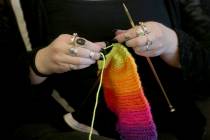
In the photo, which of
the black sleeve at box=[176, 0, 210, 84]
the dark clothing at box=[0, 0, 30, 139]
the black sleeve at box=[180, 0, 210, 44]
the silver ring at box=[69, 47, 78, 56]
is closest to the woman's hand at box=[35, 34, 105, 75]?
the silver ring at box=[69, 47, 78, 56]

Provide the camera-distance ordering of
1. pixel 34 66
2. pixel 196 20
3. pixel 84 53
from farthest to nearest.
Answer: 1. pixel 196 20
2. pixel 34 66
3. pixel 84 53

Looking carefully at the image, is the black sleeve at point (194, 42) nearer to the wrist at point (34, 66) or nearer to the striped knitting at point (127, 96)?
the striped knitting at point (127, 96)

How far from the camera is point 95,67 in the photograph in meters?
1.07

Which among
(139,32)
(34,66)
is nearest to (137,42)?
(139,32)

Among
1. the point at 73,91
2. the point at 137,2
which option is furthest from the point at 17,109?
the point at 137,2

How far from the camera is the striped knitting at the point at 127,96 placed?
93 cm

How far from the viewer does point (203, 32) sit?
1136 mm

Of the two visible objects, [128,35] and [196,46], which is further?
[196,46]

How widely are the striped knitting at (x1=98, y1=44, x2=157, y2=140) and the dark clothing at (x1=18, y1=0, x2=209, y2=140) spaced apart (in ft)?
0.33

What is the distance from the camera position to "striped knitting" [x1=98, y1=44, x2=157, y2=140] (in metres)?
0.93

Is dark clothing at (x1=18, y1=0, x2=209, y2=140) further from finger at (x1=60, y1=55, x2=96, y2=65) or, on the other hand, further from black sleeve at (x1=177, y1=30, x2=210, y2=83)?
finger at (x1=60, y1=55, x2=96, y2=65)

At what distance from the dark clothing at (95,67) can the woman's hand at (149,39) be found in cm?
5

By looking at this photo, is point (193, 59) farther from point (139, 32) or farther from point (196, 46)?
point (139, 32)

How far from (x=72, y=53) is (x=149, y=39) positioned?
17 centimetres
